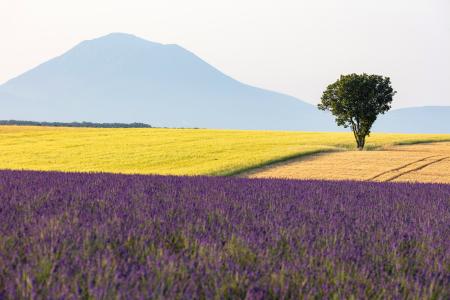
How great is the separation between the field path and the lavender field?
54.1ft

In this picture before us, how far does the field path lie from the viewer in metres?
24.7

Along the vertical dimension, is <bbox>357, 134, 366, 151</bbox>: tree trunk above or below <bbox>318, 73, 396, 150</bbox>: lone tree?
below

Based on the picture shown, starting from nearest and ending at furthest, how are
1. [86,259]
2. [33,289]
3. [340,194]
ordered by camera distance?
[33,289] → [86,259] → [340,194]

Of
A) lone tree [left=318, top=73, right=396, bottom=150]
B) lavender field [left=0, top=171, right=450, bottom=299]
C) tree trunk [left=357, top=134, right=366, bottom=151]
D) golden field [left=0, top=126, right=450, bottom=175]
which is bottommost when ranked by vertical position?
golden field [left=0, top=126, right=450, bottom=175]

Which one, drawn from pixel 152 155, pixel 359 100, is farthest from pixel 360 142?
pixel 152 155

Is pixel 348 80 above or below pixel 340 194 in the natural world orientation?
above

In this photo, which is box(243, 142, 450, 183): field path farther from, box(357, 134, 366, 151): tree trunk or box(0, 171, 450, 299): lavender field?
box(0, 171, 450, 299): lavender field

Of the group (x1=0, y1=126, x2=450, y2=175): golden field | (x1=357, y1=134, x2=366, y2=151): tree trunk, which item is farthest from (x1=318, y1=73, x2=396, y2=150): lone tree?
(x1=0, y1=126, x2=450, y2=175): golden field

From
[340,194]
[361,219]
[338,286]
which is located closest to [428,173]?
[340,194]

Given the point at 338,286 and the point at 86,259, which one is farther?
the point at 86,259

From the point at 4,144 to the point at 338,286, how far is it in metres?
46.4

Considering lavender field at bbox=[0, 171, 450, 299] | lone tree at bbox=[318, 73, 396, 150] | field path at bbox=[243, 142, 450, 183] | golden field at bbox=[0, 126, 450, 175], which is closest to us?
lavender field at bbox=[0, 171, 450, 299]

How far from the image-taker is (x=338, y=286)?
293cm

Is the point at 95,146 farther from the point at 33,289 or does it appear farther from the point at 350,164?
the point at 33,289
